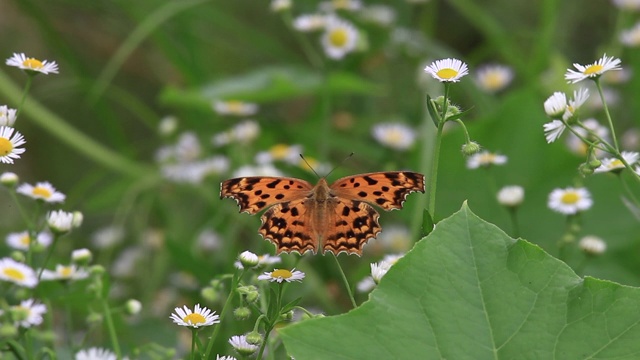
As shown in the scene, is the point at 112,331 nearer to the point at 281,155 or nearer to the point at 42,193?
the point at 42,193

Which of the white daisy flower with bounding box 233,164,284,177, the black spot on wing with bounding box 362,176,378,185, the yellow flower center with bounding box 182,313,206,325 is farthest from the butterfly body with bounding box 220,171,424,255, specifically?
the white daisy flower with bounding box 233,164,284,177

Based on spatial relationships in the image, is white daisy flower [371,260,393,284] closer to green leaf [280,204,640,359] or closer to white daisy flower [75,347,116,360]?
green leaf [280,204,640,359]

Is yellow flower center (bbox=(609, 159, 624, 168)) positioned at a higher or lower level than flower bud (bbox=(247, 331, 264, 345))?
higher

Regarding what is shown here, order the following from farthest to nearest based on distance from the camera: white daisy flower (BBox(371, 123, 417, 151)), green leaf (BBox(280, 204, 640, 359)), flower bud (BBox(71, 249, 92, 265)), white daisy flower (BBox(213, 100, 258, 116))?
white daisy flower (BBox(213, 100, 258, 116)) < white daisy flower (BBox(371, 123, 417, 151)) < flower bud (BBox(71, 249, 92, 265)) < green leaf (BBox(280, 204, 640, 359))

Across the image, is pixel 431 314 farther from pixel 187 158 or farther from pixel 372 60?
pixel 372 60

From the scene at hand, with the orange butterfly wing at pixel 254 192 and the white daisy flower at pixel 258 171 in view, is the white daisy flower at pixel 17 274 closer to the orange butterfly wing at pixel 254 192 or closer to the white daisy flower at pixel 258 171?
the orange butterfly wing at pixel 254 192

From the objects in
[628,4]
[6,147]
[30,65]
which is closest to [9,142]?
[6,147]
